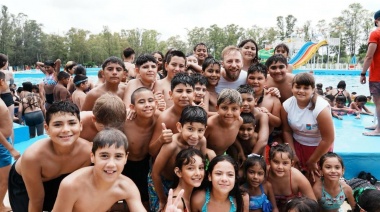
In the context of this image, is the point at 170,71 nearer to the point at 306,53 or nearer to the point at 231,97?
the point at 231,97

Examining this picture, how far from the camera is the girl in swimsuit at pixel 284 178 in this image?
326 centimetres

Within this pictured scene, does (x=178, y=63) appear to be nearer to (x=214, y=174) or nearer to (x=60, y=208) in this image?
(x=214, y=174)

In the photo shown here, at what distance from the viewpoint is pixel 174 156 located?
10.1 ft

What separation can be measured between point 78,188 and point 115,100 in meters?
0.93

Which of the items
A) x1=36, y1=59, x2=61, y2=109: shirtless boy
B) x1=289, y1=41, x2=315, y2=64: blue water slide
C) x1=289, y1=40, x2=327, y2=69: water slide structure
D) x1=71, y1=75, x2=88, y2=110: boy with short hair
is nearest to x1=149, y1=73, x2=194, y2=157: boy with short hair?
x1=71, y1=75, x2=88, y2=110: boy with short hair

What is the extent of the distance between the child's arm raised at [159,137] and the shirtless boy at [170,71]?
0.74 meters

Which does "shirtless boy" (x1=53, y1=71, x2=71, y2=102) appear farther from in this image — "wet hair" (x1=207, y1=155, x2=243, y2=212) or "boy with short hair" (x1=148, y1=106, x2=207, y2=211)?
"wet hair" (x1=207, y1=155, x2=243, y2=212)

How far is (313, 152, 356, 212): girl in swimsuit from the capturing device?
3.33 metres

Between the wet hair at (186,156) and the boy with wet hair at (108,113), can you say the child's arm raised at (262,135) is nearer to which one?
the wet hair at (186,156)

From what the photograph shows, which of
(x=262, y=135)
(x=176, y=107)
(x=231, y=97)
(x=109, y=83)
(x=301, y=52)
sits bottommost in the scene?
(x=262, y=135)

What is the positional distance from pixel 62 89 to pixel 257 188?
205 inches

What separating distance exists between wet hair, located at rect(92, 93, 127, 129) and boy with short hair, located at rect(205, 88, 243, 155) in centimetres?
97

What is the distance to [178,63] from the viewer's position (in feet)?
13.9

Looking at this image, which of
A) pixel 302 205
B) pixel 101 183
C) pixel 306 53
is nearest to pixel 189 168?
pixel 101 183
